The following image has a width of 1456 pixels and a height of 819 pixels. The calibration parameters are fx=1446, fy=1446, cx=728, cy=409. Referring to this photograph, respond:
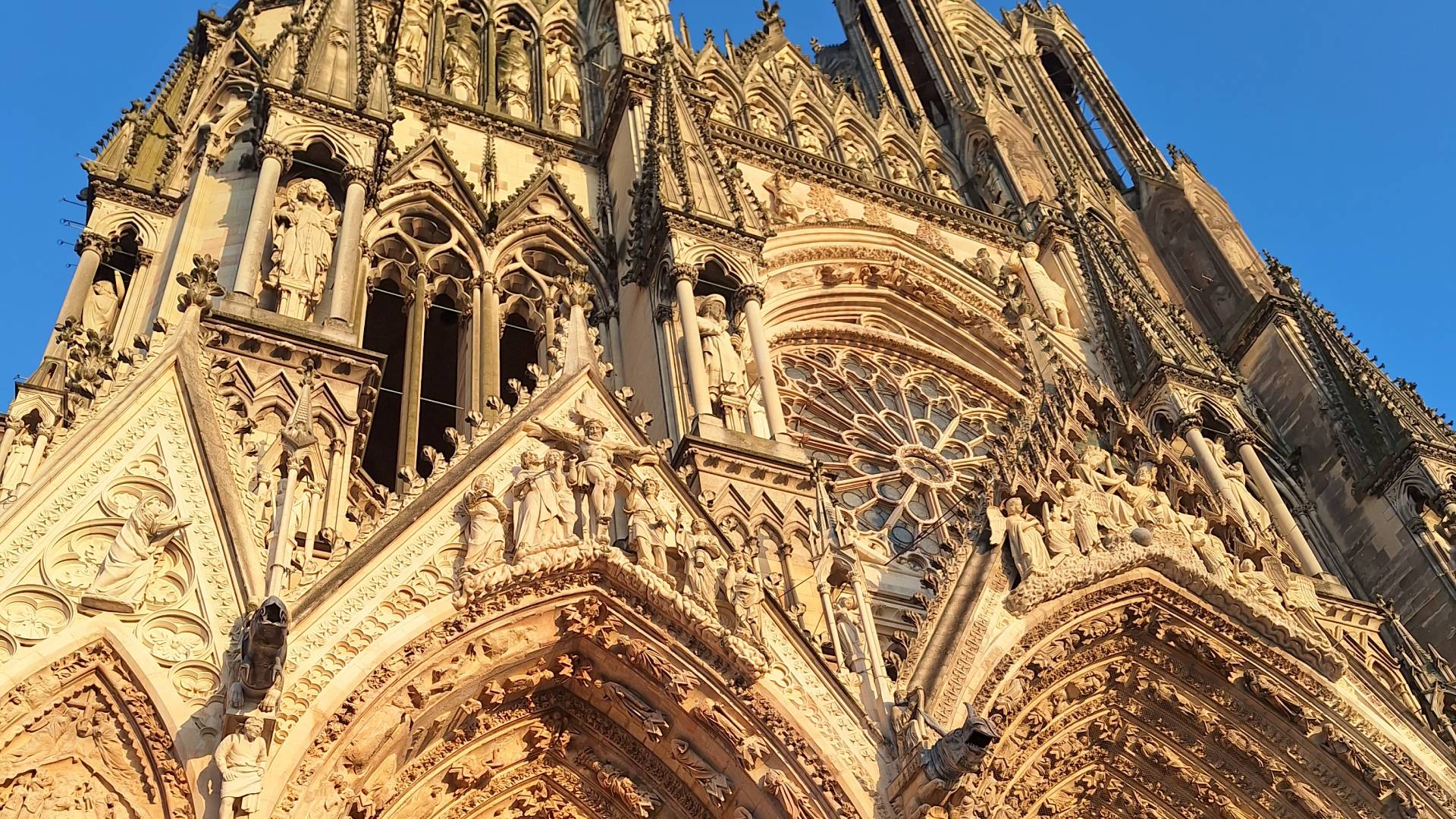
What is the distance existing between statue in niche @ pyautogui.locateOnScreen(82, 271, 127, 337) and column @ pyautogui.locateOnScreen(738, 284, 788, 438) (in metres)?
5.18

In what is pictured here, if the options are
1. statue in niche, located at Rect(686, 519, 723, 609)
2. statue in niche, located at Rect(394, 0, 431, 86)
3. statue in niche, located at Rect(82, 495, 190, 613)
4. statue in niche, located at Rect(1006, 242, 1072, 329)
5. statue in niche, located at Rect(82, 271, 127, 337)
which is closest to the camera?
statue in niche, located at Rect(82, 495, 190, 613)

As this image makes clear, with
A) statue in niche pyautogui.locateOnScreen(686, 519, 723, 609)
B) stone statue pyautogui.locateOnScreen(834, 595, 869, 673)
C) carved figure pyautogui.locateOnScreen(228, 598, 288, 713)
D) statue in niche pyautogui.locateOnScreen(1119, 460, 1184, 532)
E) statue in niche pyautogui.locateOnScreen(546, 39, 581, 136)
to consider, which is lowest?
carved figure pyautogui.locateOnScreen(228, 598, 288, 713)

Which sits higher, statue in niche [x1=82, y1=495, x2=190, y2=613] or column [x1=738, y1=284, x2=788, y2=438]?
column [x1=738, y1=284, x2=788, y2=438]

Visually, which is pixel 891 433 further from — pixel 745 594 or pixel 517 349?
pixel 745 594

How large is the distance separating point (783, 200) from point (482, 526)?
918 cm

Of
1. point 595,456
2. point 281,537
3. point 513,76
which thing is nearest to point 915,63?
point 513,76

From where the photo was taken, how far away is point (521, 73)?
1781cm

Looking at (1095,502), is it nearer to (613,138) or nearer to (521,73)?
(613,138)

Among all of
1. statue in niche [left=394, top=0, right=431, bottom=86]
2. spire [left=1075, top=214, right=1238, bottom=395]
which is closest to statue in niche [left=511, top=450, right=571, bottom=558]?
statue in niche [left=394, top=0, right=431, bottom=86]

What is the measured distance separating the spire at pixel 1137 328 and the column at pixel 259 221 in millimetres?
9633

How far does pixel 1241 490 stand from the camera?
14.0m

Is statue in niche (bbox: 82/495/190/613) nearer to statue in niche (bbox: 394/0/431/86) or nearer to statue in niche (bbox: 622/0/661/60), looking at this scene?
statue in niche (bbox: 394/0/431/86)

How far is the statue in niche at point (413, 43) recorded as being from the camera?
16250 millimetres

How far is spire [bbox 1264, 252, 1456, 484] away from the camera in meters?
15.8
